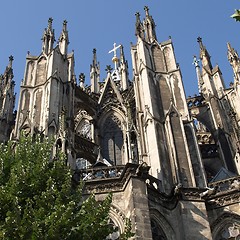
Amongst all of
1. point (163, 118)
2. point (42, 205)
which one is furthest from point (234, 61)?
point (42, 205)

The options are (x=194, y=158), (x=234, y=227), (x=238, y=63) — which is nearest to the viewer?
(x=234, y=227)

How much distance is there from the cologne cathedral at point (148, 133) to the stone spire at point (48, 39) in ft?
0.18

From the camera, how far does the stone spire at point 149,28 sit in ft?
80.5

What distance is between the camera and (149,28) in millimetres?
25375

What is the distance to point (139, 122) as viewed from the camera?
794 inches

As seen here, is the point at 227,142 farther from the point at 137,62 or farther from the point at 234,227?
the point at 234,227

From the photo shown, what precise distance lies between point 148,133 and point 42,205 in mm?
9635

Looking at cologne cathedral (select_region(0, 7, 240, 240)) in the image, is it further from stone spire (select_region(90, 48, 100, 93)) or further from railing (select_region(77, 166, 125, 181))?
stone spire (select_region(90, 48, 100, 93))

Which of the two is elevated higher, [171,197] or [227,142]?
[227,142]

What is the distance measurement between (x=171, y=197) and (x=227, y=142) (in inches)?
312

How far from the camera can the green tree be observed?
8781mm

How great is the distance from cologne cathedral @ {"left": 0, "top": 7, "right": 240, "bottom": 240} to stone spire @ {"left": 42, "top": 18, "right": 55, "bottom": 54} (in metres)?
0.05

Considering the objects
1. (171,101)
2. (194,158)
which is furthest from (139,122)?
(194,158)

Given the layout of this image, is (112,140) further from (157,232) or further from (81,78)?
(81,78)
